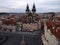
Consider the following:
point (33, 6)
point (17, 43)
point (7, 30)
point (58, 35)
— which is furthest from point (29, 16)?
point (58, 35)

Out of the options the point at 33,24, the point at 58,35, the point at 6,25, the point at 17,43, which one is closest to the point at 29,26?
the point at 33,24

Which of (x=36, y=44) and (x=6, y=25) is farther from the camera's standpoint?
(x=6, y=25)

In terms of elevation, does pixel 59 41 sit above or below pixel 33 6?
above

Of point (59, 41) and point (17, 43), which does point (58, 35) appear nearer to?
point (59, 41)

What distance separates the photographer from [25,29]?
133ft

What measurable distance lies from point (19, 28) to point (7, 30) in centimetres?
335

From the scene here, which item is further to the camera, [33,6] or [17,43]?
[33,6]

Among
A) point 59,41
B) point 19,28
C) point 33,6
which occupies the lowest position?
point 19,28

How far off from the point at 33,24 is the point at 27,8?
4115mm

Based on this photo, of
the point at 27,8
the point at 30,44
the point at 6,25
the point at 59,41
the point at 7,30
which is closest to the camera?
the point at 59,41

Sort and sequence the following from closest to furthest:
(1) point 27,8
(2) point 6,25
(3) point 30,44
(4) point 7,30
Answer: (3) point 30,44
(4) point 7,30
(2) point 6,25
(1) point 27,8

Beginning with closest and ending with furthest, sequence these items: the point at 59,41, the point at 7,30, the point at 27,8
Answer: the point at 59,41 < the point at 7,30 < the point at 27,8

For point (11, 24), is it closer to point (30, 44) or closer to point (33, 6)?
point (33, 6)

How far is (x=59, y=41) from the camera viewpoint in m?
17.1
